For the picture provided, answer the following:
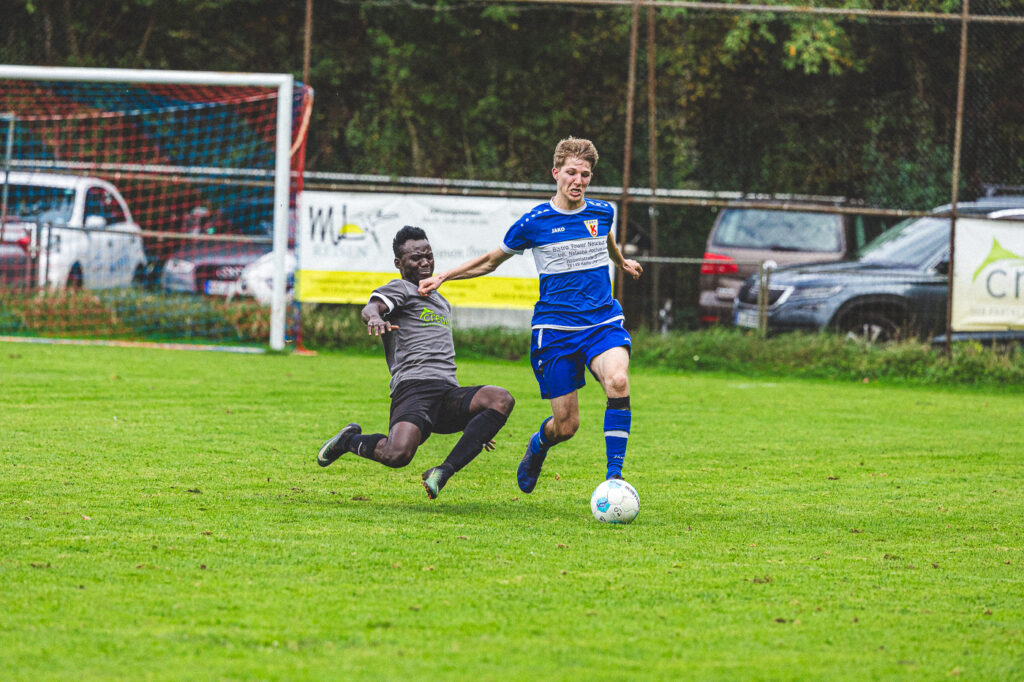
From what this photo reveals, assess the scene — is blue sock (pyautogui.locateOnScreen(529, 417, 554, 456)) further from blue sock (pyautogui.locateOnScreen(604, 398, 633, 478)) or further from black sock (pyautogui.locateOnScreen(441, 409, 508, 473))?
blue sock (pyautogui.locateOnScreen(604, 398, 633, 478))

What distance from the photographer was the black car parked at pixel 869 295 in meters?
13.7

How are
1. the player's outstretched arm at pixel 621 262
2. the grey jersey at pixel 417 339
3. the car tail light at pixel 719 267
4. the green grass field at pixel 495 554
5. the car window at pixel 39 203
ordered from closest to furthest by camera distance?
1. the green grass field at pixel 495 554
2. the grey jersey at pixel 417 339
3. the player's outstretched arm at pixel 621 262
4. the car tail light at pixel 719 267
5. the car window at pixel 39 203

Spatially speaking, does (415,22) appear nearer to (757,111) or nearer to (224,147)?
(224,147)

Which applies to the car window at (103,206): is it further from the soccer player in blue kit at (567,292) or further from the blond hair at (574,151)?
the blond hair at (574,151)

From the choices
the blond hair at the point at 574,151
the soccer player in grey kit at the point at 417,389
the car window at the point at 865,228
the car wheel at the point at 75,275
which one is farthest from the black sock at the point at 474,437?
the car wheel at the point at 75,275

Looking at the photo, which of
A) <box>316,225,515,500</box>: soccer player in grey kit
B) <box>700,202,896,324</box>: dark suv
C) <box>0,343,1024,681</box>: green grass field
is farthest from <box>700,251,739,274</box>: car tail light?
<box>316,225,515,500</box>: soccer player in grey kit

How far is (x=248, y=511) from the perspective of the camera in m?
5.66

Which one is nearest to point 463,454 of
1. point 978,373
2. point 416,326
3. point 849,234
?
point 416,326

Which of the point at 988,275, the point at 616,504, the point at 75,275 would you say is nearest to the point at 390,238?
the point at 75,275

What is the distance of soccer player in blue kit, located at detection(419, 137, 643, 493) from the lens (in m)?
6.26

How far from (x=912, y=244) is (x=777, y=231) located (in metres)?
1.71

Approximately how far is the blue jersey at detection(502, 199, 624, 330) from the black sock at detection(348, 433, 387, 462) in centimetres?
98

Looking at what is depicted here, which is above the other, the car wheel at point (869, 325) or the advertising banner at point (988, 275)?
the advertising banner at point (988, 275)

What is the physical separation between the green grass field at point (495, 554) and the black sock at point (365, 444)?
223 mm
